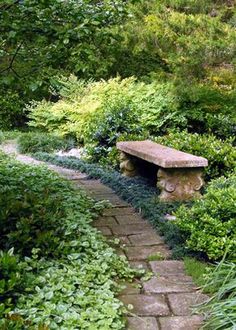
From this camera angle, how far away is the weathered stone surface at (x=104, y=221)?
392 centimetres

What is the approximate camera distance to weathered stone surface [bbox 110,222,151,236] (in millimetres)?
3731

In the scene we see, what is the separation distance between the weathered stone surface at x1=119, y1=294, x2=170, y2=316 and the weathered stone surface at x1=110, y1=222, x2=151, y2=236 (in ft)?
3.53

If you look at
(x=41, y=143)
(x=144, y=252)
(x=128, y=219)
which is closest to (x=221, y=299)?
(x=144, y=252)

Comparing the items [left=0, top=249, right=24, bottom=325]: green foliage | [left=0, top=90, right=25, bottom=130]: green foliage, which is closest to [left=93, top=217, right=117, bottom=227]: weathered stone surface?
[left=0, top=249, right=24, bottom=325]: green foliage

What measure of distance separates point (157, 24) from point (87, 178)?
2480 millimetres

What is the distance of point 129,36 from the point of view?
6879 millimetres

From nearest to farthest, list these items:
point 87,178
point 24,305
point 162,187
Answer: point 24,305 → point 162,187 → point 87,178

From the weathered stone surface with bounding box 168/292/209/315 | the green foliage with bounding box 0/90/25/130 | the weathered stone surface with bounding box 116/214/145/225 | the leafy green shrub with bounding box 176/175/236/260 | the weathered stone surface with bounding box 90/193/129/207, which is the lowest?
the green foliage with bounding box 0/90/25/130

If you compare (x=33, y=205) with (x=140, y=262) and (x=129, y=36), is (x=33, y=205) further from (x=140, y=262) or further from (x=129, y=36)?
(x=129, y=36)

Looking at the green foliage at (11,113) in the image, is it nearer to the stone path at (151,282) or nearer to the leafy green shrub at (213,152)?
the leafy green shrub at (213,152)

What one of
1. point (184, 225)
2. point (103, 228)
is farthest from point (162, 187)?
point (184, 225)

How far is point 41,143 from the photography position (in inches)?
→ 332

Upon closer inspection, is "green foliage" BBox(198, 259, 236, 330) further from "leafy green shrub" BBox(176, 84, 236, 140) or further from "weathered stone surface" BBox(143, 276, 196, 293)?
"leafy green shrub" BBox(176, 84, 236, 140)

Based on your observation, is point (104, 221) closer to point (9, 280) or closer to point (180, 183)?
point (180, 183)
